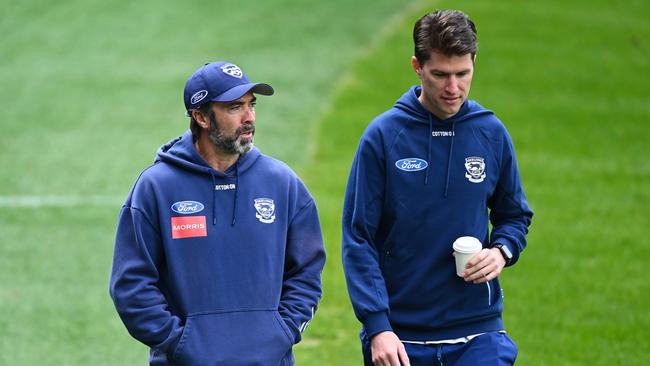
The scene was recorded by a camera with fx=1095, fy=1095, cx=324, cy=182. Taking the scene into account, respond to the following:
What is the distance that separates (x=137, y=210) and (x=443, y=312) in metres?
1.66

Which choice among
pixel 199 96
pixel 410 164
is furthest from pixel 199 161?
pixel 410 164

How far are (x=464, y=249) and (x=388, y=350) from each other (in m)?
0.63

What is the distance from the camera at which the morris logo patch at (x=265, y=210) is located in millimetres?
5590

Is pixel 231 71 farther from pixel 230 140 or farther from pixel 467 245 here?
pixel 467 245

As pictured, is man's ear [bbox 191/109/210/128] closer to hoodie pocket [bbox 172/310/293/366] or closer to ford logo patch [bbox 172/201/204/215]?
ford logo patch [bbox 172/201/204/215]

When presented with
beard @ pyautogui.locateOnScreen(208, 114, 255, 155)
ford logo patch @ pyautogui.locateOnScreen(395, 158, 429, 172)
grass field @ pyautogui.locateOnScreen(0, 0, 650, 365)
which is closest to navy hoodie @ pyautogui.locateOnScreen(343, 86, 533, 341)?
ford logo patch @ pyautogui.locateOnScreen(395, 158, 429, 172)

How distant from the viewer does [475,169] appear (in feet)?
18.7

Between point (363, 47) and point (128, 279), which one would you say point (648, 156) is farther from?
point (128, 279)

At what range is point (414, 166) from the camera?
5668mm

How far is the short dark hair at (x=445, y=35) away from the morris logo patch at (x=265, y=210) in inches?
42.1

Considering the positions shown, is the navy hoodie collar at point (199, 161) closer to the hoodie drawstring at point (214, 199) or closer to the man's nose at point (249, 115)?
the hoodie drawstring at point (214, 199)

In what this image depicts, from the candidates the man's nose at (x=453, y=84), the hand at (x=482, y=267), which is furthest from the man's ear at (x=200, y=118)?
the hand at (x=482, y=267)

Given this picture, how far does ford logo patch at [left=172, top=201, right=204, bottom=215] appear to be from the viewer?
216 inches

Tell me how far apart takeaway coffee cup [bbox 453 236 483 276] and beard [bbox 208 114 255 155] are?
117cm
